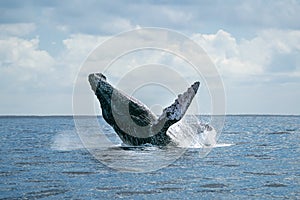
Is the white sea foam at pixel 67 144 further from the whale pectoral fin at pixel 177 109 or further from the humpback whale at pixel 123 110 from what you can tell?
the whale pectoral fin at pixel 177 109

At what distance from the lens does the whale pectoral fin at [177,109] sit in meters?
26.4

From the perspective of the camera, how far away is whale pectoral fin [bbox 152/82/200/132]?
2641 cm

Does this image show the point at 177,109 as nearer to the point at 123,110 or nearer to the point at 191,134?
the point at 123,110

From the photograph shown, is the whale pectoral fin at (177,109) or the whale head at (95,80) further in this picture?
the whale head at (95,80)

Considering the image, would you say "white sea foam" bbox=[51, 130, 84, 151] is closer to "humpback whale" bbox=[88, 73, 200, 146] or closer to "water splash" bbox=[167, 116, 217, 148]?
"humpback whale" bbox=[88, 73, 200, 146]

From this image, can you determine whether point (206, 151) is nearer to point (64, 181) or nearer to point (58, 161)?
point (58, 161)

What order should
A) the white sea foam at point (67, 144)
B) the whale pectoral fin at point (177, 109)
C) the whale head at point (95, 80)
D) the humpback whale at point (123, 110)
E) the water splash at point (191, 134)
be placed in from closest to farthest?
the whale pectoral fin at point (177, 109)
the humpback whale at point (123, 110)
the whale head at point (95, 80)
the water splash at point (191, 134)
the white sea foam at point (67, 144)

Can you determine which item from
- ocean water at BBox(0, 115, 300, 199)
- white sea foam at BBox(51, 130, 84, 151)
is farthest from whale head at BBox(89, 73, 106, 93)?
white sea foam at BBox(51, 130, 84, 151)

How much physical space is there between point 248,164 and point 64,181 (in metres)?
9.08

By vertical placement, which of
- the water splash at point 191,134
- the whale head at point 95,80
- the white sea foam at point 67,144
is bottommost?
the white sea foam at point 67,144

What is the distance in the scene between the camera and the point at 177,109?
26406 millimetres

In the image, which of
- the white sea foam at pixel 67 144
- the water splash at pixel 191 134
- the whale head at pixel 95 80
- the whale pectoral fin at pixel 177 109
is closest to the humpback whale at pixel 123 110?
the whale head at pixel 95 80

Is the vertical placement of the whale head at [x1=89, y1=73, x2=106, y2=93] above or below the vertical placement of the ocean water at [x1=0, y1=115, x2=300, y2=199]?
above

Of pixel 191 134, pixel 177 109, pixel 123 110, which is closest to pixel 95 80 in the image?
pixel 123 110
